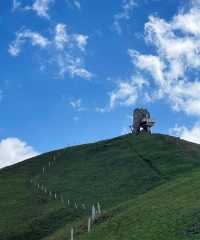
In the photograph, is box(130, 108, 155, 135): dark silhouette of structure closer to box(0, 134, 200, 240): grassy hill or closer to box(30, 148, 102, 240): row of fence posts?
box(0, 134, 200, 240): grassy hill

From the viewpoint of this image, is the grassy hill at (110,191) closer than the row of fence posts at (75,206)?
Yes

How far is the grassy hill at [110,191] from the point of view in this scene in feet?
135

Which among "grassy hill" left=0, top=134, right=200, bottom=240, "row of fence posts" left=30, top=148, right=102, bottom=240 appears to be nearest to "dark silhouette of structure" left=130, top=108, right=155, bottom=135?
"grassy hill" left=0, top=134, right=200, bottom=240

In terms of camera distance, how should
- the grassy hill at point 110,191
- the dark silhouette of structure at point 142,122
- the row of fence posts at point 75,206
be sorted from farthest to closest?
the dark silhouette of structure at point 142,122, the row of fence posts at point 75,206, the grassy hill at point 110,191

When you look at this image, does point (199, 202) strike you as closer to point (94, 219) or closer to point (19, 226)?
point (94, 219)

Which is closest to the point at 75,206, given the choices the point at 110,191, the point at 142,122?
the point at 110,191

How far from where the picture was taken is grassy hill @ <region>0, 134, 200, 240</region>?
41.0m

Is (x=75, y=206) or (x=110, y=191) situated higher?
(x=110, y=191)

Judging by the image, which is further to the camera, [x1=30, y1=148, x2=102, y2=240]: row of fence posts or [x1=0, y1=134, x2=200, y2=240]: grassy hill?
[x1=30, y1=148, x2=102, y2=240]: row of fence posts

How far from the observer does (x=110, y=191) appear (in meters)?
71.4

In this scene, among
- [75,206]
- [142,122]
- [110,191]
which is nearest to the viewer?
[75,206]

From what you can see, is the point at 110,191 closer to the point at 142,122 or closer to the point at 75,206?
the point at 75,206

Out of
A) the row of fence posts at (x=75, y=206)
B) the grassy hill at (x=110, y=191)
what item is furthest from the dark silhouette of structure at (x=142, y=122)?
the row of fence posts at (x=75, y=206)

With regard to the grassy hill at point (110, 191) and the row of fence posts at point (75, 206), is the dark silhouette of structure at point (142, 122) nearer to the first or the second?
the grassy hill at point (110, 191)
